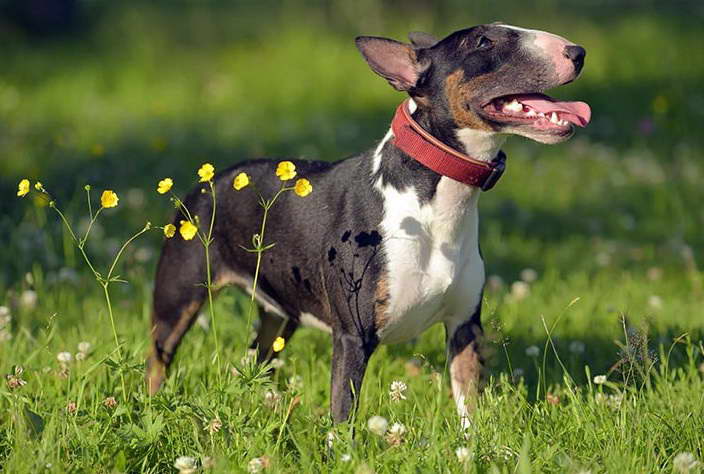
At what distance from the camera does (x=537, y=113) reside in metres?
3.88

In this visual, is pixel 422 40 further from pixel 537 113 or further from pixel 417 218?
pixel 417 218

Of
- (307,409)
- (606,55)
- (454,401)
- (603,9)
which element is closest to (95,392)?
(307,409)

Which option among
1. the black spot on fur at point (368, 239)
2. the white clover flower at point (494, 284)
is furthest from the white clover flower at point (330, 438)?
the white clover flower at point (494, 284)

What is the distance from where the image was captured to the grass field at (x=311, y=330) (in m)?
3.62

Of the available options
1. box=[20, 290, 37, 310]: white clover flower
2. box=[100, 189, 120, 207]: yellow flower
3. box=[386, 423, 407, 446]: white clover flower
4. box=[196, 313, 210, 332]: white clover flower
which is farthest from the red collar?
box=[20, 290, 37, 310]: white clover flower

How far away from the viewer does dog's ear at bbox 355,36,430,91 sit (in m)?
3.98

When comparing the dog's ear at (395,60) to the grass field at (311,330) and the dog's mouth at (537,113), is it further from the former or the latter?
the grass field at (311,330)

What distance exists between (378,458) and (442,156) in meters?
1.15

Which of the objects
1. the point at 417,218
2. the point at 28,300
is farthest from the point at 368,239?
the point at 28,300

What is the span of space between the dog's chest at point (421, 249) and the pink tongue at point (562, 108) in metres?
0.40

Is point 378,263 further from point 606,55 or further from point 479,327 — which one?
point 606,55

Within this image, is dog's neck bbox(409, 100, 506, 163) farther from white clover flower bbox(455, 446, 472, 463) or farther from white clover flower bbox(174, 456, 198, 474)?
white clover flower bbox(174, 456, 198, 474)

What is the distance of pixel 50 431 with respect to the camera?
3516 millimetres

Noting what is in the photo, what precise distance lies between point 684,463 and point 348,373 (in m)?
1.28
